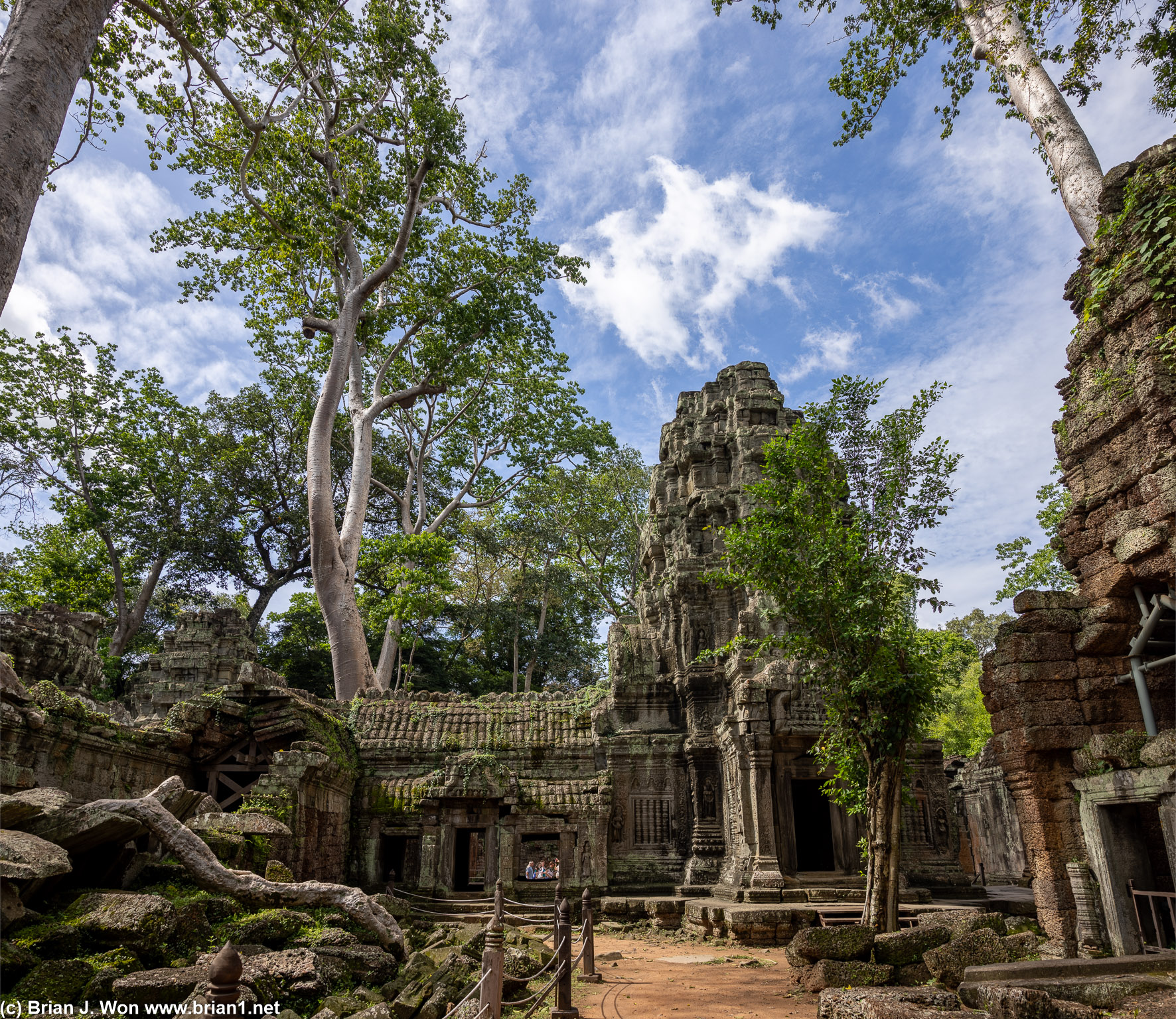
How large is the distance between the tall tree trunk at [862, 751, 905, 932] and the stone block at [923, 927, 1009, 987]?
5.61ft

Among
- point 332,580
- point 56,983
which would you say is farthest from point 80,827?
point 332,580

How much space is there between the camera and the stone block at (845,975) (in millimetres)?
7465

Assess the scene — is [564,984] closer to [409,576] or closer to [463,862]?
[463,862]

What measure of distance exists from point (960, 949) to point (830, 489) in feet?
19.0

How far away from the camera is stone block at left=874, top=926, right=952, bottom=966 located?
25.7 ft

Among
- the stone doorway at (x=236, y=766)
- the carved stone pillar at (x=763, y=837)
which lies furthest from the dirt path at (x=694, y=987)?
the stone doorway at (x=236, y=766)

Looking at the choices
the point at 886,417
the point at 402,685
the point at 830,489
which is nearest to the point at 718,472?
the point at 886,417

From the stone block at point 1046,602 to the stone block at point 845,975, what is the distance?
4.08 meters

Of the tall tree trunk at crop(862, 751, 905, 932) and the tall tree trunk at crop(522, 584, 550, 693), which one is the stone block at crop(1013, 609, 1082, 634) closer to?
the tall tree trunk at crop(862, 751, 905, 932)

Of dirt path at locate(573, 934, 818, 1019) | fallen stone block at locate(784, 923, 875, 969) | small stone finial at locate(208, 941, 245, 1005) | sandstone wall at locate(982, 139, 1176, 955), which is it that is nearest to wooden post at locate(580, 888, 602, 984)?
dirt path at locate(573, 934, 818, 1019)

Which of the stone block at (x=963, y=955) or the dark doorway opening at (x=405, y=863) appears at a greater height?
the dark doorway opening at (x=405, y=863)

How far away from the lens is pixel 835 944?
8.21 meters

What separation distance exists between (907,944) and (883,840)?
157 cm

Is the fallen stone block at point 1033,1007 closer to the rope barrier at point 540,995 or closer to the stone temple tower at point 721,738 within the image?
the rope barrier at point 540,995
